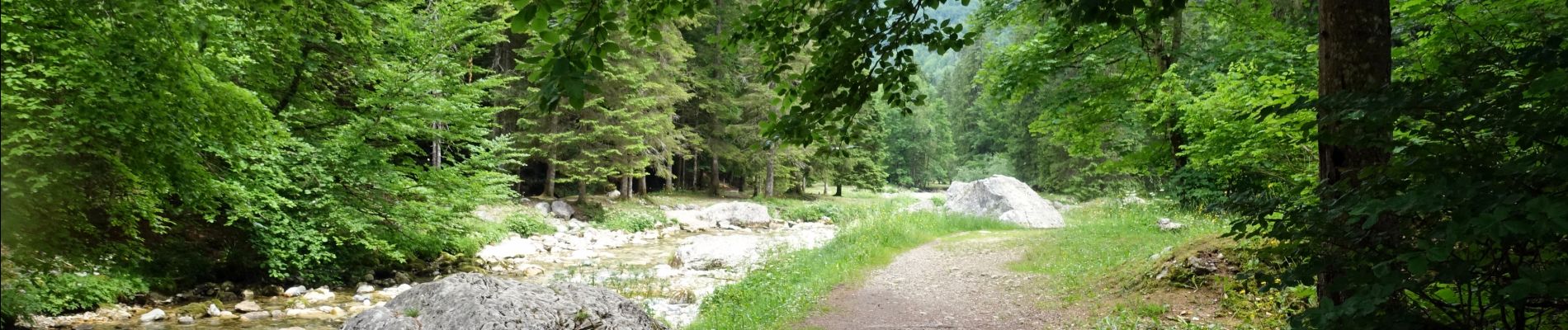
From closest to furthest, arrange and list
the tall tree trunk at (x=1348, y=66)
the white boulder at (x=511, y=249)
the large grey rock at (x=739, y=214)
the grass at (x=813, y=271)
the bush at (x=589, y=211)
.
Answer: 1. the tall tree trunk at (x=1348, y=66)
2. the grass at (x=813, y=271)
3. the white boulder at (x=511, y=249)
4. the bush at (x=589, y=211)
5. the large grey rock at (x=739, y=214)

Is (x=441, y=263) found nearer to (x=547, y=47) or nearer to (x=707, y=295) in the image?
(x=707, y=295)

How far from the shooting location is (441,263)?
38.5 feet

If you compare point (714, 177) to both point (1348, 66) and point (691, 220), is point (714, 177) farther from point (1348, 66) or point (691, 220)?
point (1348, 66)

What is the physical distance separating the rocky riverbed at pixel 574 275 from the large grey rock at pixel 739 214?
0.84ft

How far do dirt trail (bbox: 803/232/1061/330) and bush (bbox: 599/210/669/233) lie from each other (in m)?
9.78

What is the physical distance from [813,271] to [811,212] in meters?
15.8

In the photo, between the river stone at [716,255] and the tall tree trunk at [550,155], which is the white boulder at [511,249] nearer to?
the river stone at [716,255]

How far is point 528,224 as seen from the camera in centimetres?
1570

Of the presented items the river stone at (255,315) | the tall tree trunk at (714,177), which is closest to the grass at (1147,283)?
Answer: the river stone at (255,315)

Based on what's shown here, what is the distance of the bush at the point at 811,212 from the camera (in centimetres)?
2455

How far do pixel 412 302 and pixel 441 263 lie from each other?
284 inches

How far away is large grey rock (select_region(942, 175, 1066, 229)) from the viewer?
51.4 ft

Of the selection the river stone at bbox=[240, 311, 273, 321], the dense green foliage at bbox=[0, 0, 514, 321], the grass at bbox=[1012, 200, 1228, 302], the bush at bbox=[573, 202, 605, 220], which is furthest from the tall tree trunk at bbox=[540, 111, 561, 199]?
the grass at bbox=[1012, 200, 1228, 302]

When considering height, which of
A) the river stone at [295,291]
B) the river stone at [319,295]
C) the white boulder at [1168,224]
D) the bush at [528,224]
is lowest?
the river stone at [319,295]
